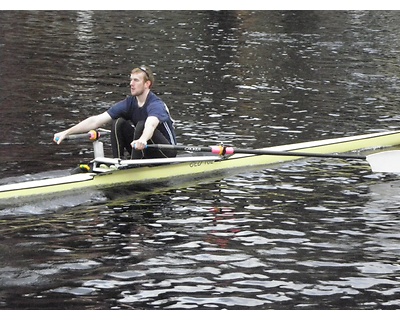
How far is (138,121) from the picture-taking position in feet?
50.4

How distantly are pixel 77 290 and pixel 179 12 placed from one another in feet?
111

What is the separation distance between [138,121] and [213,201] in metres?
1.79

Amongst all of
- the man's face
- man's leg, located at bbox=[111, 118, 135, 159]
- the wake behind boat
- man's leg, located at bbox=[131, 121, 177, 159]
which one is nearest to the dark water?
the wake behind boat

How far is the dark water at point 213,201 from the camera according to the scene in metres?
11.0

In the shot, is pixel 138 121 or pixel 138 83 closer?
pixel 138 83

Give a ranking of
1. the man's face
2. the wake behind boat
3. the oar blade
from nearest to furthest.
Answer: the wake behind boat → the man's face → the oar blade

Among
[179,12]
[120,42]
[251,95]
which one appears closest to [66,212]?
[251,95]

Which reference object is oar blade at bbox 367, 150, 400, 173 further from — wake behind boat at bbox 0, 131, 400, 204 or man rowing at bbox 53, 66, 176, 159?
man rowing at bbox 53, 66, 176, 159

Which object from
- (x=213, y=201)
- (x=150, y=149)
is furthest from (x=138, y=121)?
(x=213, y=201)

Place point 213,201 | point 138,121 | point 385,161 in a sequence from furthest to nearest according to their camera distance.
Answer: point 385,161
point 138,121
point 213,201

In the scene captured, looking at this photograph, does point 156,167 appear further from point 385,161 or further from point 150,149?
point 385,161

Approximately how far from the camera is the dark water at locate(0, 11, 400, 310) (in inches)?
434

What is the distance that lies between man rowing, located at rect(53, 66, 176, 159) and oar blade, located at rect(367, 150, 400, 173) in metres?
3.41

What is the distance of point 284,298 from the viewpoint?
1069 cm
